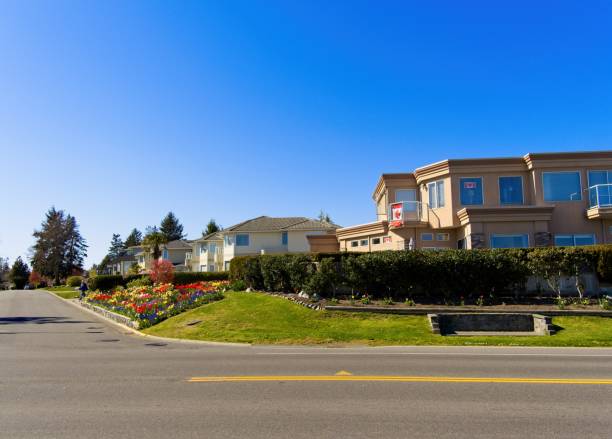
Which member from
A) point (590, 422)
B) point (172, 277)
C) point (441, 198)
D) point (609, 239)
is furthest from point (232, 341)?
point (172, 277)

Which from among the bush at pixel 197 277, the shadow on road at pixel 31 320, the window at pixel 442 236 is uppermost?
the window at pixel 442 236

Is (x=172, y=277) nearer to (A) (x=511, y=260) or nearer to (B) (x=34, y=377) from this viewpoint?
(A) (x=511, y=260)

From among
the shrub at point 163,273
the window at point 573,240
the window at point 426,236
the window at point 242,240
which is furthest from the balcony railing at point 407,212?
the window at point 242,240

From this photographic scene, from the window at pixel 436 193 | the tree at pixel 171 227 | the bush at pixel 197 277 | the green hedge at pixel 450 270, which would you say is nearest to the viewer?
the green hedge at pixel 450 270

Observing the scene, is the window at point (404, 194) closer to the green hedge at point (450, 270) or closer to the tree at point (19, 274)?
the green hedge at point (450, 270)

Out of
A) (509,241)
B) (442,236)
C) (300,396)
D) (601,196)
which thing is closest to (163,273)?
(442,236)

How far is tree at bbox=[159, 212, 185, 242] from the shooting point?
452 feet

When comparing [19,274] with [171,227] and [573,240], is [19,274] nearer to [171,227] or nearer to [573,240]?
[171,227]

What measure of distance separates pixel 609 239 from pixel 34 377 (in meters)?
28.8

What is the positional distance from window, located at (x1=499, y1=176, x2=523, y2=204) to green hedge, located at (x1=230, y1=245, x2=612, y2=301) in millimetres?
9170

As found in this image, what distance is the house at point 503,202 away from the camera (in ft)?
90.6

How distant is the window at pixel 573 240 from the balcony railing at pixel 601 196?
1.88 m

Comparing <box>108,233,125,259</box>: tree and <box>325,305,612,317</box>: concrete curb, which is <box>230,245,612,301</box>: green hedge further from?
<box>108,233,125,259</box>: tree

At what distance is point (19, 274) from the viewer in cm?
11638
